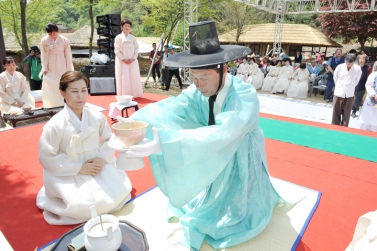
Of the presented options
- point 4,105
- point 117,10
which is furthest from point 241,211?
point 117,10

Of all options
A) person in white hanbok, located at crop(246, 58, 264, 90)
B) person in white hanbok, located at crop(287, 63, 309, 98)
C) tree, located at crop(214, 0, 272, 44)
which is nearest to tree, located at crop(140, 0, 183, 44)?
tree, located at crop(214, 0, 272, 44)

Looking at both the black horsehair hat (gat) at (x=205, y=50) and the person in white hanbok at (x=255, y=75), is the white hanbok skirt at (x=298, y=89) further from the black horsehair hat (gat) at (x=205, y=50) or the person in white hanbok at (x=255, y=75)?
the black horsehair hat (gat) at (x=205, y=50)

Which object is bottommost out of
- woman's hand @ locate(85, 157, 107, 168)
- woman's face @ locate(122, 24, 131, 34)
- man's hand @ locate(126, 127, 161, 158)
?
woman's hand @ locate(85, 157, 107, 168)

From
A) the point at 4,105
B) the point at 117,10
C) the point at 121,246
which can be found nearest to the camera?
the point at 121,246

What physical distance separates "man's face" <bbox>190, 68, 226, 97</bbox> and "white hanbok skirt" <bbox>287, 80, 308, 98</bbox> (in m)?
8.40

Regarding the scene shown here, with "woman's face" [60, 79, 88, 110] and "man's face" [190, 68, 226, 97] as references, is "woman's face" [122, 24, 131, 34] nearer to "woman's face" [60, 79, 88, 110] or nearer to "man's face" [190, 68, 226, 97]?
"woman's face" [60, 79, 88, 110]

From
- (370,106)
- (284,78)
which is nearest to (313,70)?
(284,78)

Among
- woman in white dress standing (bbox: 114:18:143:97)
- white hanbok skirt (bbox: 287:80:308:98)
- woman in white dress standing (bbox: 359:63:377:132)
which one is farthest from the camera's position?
white hanbok skirt (bbox: 287:80:308:98)

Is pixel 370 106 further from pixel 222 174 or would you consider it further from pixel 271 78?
pixel 271 78

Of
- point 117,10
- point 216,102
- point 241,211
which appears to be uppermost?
point 117,10

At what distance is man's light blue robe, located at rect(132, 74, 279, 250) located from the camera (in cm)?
182

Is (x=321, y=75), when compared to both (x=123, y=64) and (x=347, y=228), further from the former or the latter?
(x=347, y=228)

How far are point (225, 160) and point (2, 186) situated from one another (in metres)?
2.50

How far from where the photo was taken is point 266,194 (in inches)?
94.8
